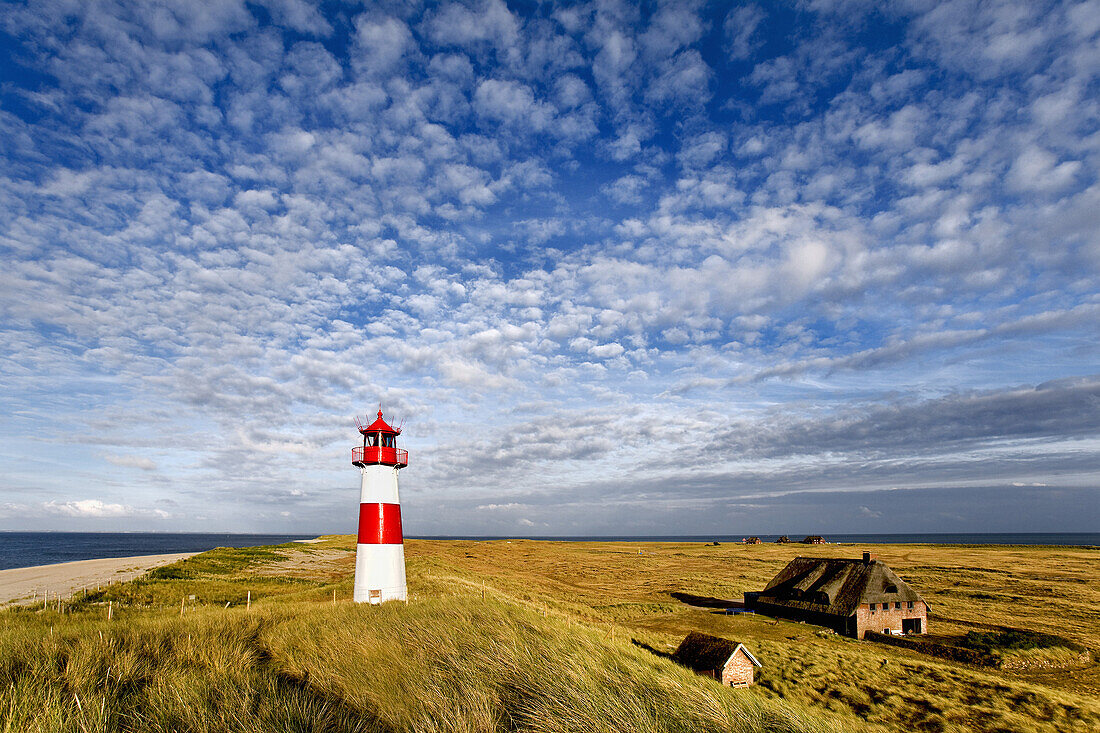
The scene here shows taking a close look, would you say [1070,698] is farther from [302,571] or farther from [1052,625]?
[302,571]

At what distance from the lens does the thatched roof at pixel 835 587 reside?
99.6ft

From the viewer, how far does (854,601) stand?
3016cm

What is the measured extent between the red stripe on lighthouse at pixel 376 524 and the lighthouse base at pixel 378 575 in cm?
19

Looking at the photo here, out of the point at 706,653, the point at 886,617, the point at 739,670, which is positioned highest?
the point at 706,653

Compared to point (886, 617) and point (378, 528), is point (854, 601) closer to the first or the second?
point (886, 617)

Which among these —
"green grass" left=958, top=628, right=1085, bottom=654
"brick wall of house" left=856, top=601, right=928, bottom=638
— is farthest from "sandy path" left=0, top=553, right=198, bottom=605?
"green grass" left=958, top=628, right=1085, bottom=654

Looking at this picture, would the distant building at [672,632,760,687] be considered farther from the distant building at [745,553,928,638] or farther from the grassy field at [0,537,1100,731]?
the distant building at [745,553,928,638]

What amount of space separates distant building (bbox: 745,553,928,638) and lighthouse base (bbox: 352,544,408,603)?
82.5ft

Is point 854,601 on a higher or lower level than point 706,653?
lower

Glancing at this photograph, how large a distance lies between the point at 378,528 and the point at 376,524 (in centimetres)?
15

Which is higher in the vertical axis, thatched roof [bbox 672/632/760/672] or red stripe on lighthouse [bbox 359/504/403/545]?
red stripe on lighthouse [bbox 359/504/403/545]

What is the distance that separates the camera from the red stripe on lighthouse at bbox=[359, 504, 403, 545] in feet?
58.7

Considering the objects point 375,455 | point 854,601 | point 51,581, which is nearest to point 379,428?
point 375,455

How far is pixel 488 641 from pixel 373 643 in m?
2.03
